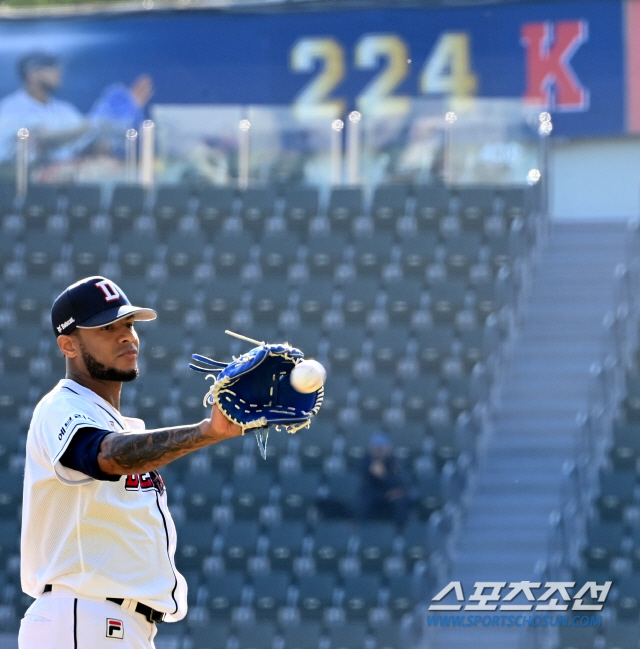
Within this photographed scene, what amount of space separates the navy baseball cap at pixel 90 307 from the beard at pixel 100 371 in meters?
0.07

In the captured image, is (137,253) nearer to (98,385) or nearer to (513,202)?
(513,202)

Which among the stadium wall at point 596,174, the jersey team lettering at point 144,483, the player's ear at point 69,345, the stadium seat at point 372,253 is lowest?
the jersey team lettering at point 144,483

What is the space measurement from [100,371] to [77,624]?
0.61m

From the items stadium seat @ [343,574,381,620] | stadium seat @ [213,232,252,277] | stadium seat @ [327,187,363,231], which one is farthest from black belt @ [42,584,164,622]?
stadium seat @ [327,187,363,231]

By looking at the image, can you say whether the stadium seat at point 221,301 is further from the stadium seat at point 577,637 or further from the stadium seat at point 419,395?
the stadium seat at point 577,637

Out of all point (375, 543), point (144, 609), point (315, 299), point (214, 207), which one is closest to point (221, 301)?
point (315, 299)

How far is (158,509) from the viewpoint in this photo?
299cm

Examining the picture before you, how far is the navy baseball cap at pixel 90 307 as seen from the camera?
2934mm

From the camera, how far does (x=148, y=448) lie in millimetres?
2615

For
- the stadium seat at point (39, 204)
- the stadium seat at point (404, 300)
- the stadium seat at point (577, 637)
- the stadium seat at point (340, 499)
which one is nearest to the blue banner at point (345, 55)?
the stadium seat at point (39, 204)

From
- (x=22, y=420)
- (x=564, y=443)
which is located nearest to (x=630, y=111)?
(x=564, y=443)

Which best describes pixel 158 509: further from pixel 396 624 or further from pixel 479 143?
pixel 479 143

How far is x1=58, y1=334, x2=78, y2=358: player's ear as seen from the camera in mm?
2992

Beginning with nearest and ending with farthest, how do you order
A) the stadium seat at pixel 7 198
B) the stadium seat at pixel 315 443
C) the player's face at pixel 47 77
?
the stadium seat at pixel 315 443 < the stadium seat at pixel 7 198 < the player's face at pixel 47 77
